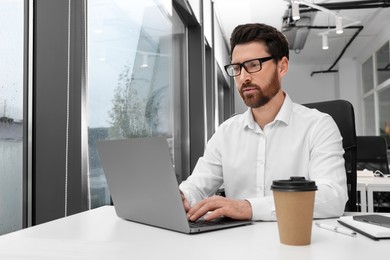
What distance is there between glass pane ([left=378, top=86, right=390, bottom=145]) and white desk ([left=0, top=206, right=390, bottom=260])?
7516 mm

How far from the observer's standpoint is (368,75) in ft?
28.0

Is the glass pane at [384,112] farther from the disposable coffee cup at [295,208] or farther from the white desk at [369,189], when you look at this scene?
the disposable coffee cup at [295,208]

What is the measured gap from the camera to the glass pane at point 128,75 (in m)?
2.00

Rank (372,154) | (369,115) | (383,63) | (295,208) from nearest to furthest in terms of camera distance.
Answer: (295,208), (372,154), (383,63), (369,115)

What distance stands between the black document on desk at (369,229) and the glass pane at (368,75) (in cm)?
800

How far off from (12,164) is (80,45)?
0.54m

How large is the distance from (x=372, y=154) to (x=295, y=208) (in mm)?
3370

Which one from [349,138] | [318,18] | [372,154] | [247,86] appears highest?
[318,18]

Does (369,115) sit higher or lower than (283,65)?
higher

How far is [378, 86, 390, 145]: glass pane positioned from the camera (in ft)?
25.1

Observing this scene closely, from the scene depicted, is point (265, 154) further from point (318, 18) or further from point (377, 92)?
point (377, 92)

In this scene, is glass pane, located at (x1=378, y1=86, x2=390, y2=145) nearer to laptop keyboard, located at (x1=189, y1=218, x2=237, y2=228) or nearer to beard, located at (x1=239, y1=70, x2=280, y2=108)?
beard, located at (x1=239, y1=70, x2=280, y2=108)

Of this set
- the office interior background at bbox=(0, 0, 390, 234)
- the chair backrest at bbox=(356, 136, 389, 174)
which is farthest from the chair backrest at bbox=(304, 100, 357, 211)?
the chair backrest at bbox=(356, 136, 389, 174)

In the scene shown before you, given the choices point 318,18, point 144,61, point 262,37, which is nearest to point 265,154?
point 262,37
